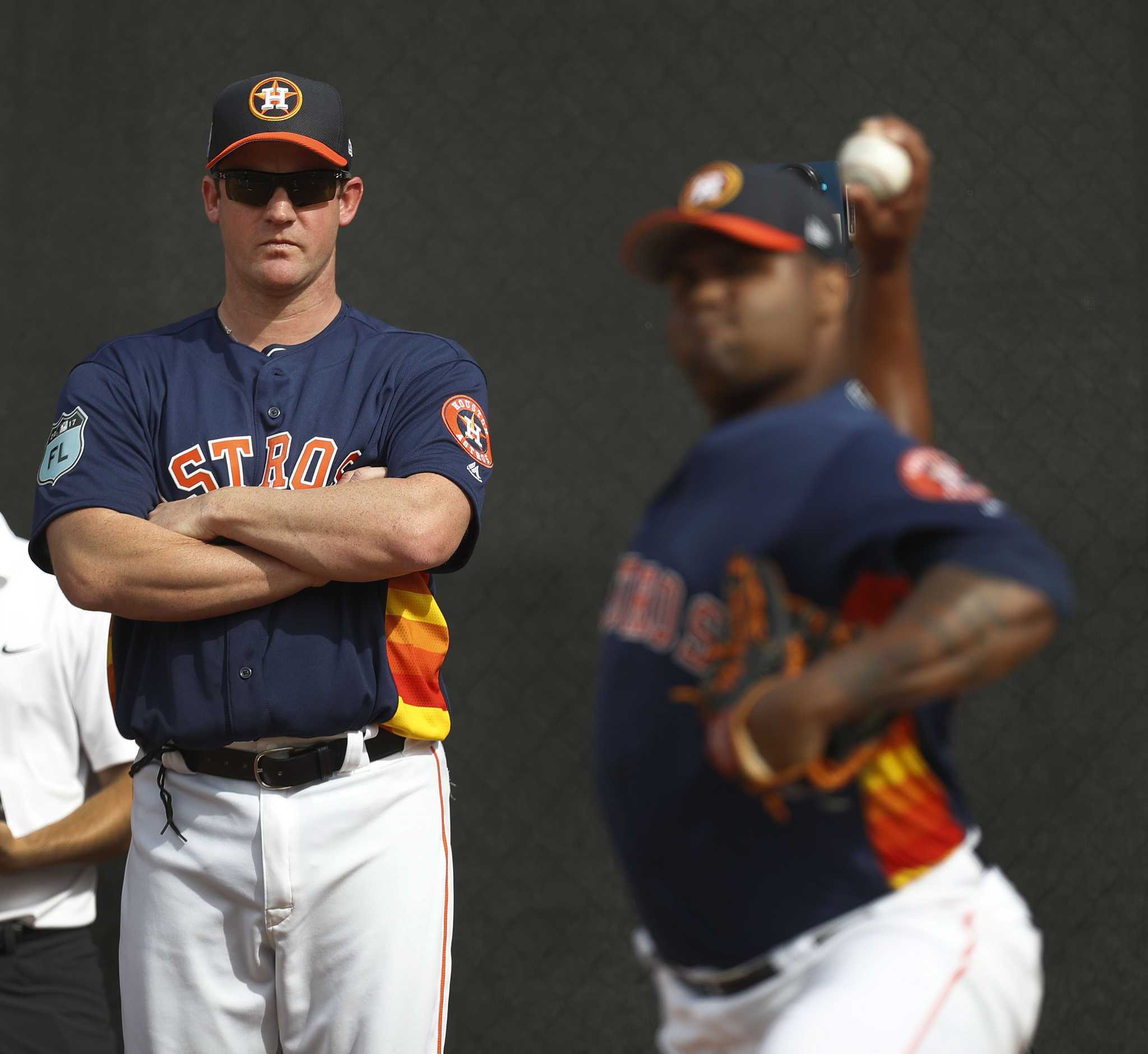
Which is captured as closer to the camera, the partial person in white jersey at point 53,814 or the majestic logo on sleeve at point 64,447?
the majestic logo on sleeve at point 64,447

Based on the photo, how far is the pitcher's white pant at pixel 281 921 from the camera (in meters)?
2.45

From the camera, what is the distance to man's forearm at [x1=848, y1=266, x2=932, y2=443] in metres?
1.86

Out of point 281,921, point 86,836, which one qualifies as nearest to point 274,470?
point 281,921

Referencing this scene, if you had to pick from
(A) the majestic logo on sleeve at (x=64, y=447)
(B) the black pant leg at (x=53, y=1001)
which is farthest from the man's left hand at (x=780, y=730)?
(B) the black pant leg at (x=53, y=1001)

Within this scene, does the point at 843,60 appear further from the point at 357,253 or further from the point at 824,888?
the point at 824,888

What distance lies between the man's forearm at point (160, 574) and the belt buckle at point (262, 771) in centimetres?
25

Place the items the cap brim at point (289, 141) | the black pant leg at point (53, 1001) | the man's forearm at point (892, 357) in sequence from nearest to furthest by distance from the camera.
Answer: the man's forearm at point (892, 357)
the cap brim at point (289, 141)
the black pant leg at point (53, 1001)

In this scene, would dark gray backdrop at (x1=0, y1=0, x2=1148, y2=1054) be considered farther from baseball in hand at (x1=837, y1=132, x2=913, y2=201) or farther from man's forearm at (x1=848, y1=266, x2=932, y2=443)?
baseball in hand at (x1=837, y1=132, x2=913, y2=201)

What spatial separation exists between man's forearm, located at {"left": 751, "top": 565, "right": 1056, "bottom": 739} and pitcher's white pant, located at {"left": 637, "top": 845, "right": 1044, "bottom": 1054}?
0.94 feet

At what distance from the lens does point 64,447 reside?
2.54m

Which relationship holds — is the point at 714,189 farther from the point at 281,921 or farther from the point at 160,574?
the point at 281,921

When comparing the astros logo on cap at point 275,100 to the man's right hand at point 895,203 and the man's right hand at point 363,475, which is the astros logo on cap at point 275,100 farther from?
the man's right hand at point 895,203

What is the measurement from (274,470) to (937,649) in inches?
58.2

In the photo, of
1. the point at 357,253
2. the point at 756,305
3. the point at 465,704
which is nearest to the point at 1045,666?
the point at 465,704
